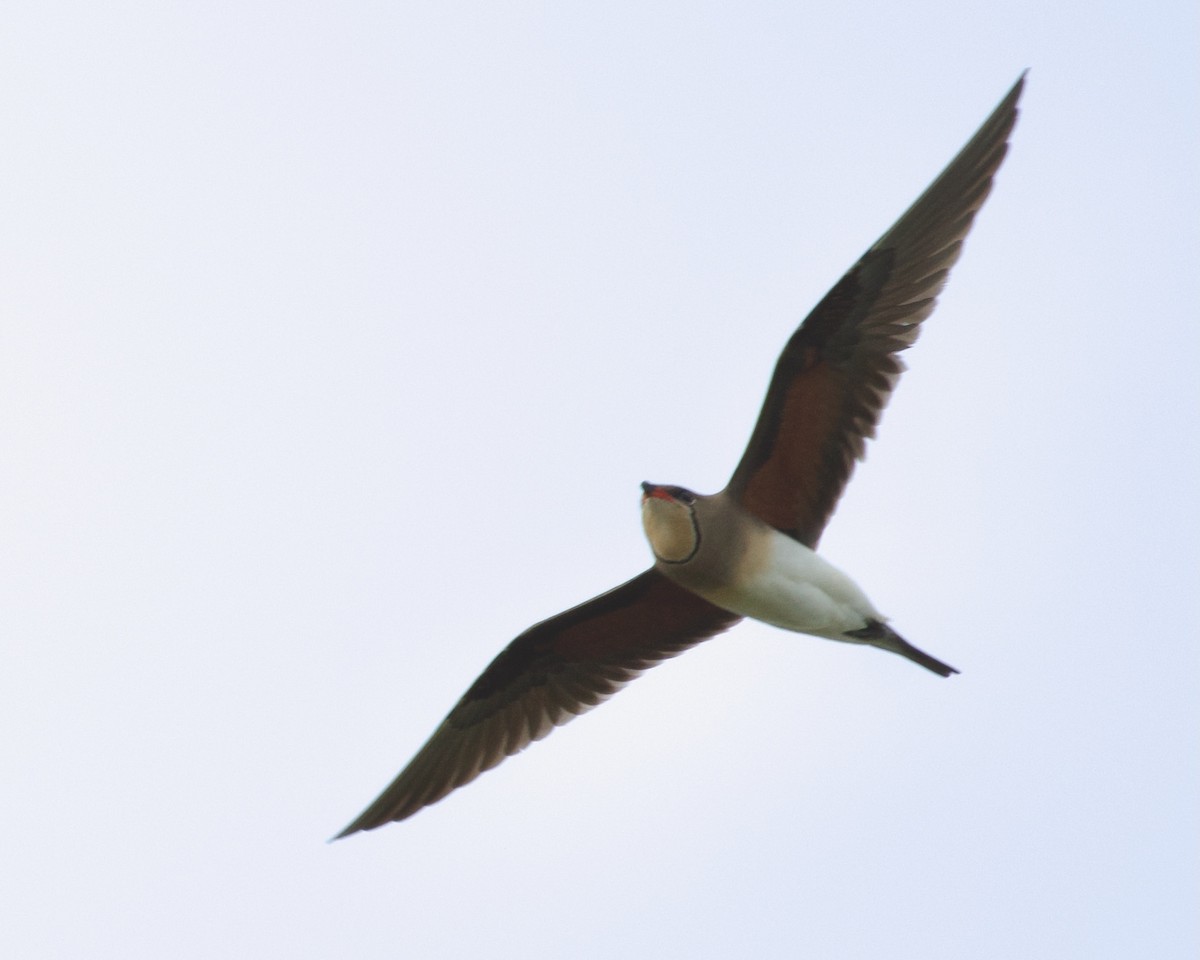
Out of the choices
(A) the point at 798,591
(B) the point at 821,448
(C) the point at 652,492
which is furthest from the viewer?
(B) the point at 821,448

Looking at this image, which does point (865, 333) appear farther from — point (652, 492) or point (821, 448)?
point (652, 492)

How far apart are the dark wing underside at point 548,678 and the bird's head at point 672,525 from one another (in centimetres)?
61

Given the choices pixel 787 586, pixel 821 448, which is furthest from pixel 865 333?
pixel 787 586

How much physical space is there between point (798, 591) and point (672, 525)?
0.78 m

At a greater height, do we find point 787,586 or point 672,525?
point 672,525

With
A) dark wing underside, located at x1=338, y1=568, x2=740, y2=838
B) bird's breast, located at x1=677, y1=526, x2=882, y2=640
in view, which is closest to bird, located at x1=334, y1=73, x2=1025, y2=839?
bird's breast, located at x1=677, y1=526, x2=882, y2=640

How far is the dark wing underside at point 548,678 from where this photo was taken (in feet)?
38.3

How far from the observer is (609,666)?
11930 mm

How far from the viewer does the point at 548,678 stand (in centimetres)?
1202

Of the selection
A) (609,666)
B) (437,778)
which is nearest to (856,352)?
(609,666)

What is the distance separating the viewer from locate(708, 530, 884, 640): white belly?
10812 millimetres

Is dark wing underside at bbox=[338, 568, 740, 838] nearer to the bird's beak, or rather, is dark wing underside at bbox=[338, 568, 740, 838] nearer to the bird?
the bird

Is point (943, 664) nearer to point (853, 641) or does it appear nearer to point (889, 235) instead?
point (853, 641)

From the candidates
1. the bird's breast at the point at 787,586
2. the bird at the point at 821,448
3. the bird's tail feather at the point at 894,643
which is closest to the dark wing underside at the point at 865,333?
the bird at the point at 821,448
